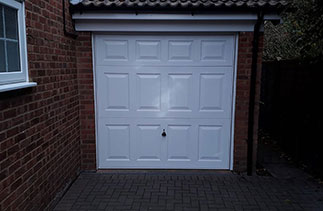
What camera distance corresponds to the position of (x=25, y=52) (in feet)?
9.78

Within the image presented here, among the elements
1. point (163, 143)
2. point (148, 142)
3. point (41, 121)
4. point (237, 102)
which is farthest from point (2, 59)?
point (237, 102)

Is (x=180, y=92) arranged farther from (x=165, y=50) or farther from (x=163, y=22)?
(x=163, y=22)

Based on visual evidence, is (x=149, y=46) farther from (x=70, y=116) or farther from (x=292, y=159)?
(x=292, y=159)

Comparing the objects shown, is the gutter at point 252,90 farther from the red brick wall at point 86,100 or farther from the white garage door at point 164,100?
the red brick wall at point 86,100

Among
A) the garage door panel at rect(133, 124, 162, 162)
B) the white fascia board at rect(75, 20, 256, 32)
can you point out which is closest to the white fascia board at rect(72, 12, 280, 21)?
the white fascia board at rect(75, 20, 256, 32)

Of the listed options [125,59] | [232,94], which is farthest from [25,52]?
[232,94]

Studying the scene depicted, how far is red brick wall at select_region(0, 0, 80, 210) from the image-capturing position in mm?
2688

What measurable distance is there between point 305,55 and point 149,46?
9.35 ft

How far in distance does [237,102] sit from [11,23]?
3567 mm

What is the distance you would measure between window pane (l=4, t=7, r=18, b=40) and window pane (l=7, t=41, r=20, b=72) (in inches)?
3.3

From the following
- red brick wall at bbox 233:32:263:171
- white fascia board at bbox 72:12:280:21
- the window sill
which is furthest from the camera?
red brick wall at bbox 233:32:263:171

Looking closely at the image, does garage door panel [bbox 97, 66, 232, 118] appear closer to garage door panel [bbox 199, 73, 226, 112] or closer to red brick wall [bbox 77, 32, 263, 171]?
garage door panel [bbox 199, 73, 226, 112]

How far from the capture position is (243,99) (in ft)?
15.4

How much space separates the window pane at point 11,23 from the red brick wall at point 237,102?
5.69 feet
